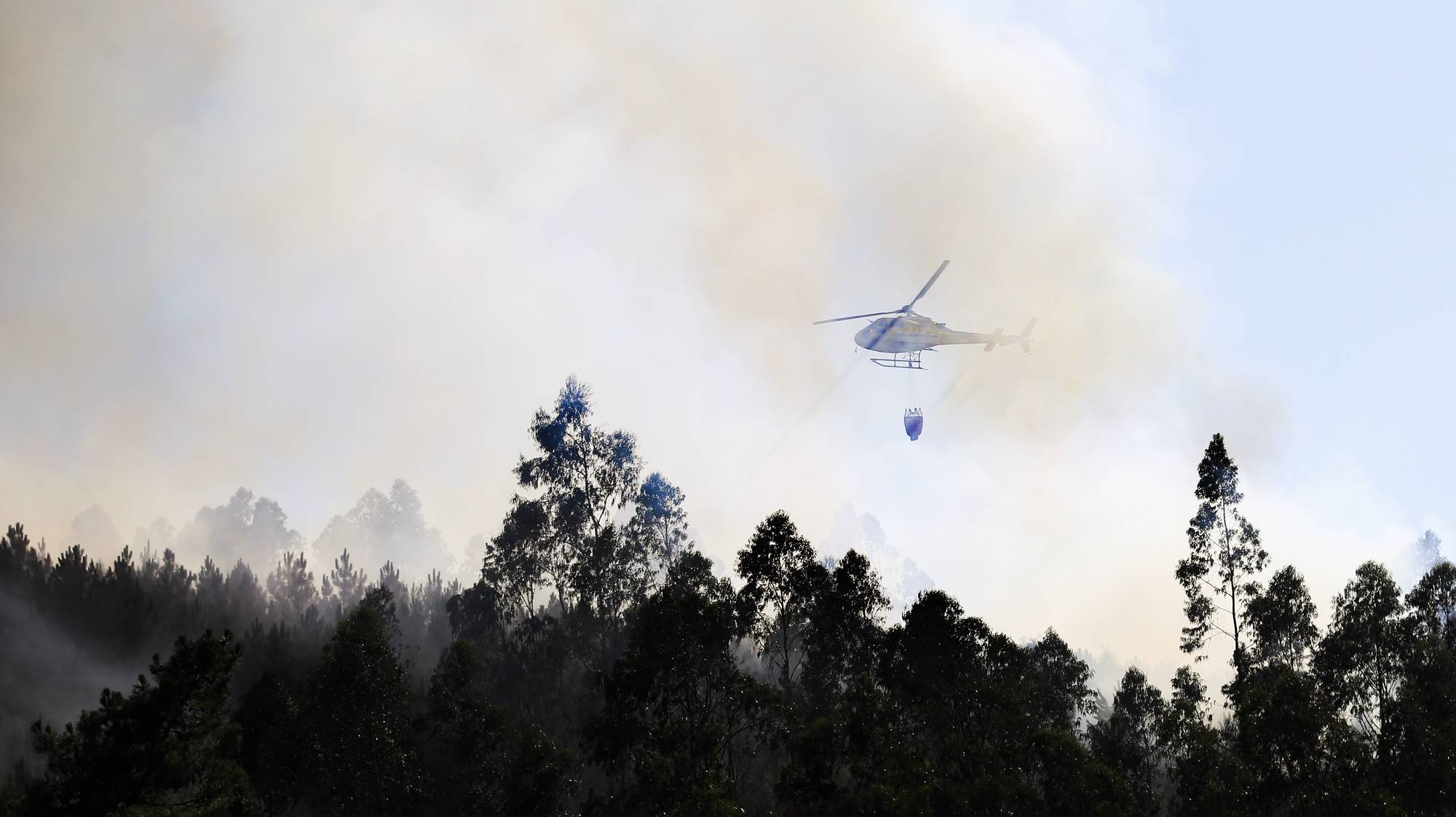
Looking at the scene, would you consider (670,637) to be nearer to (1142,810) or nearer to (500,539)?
(1142,810)

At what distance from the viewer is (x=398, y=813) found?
43250 millimetres

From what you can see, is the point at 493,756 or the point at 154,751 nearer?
the point at 154,751

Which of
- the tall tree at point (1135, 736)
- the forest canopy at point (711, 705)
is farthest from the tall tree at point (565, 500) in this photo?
the tall tree at point (1135, 736)

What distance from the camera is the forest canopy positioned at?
123 ft

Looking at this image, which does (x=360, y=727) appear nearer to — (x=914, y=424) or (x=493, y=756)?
(x=493, y=756)

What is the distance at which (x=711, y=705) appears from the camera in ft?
149

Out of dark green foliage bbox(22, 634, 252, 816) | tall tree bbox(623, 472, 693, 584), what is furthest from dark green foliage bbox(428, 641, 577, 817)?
tall tree bbox(623, 472, 693, 584)

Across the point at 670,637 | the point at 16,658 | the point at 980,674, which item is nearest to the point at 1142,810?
the point at 980,674

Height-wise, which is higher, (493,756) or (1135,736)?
(1135,736)

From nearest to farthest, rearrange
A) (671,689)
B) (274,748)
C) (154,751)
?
(154,751)
(671,689)
(274,748)

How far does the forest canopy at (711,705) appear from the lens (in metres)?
37.5

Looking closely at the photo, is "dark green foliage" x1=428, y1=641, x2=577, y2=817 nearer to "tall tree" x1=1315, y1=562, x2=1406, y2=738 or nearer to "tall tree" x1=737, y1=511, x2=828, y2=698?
"tall tree" x1=737, y1=511, x2=828, y2=698

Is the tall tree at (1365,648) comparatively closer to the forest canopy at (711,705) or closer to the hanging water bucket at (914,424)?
the forest canopy at (711,705)

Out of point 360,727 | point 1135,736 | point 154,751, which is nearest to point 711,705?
point 360,727
